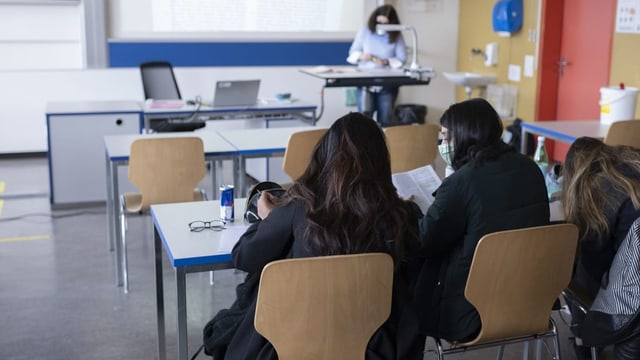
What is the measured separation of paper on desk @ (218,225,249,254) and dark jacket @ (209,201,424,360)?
208 mm

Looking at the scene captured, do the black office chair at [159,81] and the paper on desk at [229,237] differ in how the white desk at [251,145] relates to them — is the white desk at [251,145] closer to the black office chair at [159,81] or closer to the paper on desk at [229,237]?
the paper on desk at [229,237]

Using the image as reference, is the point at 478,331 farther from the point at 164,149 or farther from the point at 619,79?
the point at 619,79

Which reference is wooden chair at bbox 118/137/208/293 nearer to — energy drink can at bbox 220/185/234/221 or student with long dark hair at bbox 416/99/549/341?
energy drink can at bbox 220/185/234/221

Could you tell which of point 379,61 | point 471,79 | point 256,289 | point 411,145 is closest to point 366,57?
point 379,61

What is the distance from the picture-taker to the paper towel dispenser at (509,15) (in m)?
7.68

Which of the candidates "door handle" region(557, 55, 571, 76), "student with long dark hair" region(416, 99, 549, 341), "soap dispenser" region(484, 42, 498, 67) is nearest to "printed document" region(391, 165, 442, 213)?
"student with long dark hair" region(416, 99, 549, 341)

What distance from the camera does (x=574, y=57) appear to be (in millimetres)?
7148

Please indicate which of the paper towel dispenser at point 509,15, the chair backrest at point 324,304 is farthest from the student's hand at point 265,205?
the paper towel dispenser at point 509,15

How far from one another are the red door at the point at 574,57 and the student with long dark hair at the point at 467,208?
444 centimetres

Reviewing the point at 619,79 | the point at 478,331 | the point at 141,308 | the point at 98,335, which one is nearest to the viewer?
the point at 478,331

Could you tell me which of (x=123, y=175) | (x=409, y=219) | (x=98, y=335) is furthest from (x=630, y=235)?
(x=123, y=175)

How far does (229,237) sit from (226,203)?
0.73 feet

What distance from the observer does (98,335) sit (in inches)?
141

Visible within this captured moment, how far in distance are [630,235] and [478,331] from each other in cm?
58
